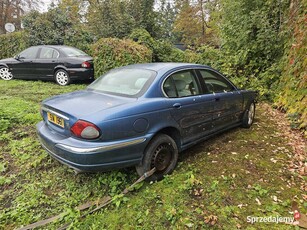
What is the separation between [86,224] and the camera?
247 cm

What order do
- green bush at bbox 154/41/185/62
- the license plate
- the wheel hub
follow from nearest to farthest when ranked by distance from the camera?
the license plate → the wheel hub → green bush at bbox 154/41/185/62

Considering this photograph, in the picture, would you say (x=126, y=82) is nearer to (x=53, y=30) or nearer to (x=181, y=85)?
(x=181, y=85)

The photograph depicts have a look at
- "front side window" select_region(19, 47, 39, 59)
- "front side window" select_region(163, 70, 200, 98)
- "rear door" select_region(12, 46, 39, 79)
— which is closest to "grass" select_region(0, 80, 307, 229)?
"front side window" select_region(163, 70, 200, 98)

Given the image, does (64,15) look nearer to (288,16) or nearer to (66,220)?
(288,16)

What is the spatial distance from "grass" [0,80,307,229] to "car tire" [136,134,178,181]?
125 millimetres

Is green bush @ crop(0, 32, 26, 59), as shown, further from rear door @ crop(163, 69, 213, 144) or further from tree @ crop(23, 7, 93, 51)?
rear door @ crop(163, 69, 213, 144)

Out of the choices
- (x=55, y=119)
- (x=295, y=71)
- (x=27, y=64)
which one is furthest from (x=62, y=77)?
(x=295, y=71)

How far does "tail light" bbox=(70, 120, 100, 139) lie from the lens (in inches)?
101

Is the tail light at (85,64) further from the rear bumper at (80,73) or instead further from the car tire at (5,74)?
the car tire at (5,74)

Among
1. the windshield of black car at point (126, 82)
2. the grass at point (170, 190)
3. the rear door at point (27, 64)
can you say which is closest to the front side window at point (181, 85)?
the windshield of black car at point (126, 82)

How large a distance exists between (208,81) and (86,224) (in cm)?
279

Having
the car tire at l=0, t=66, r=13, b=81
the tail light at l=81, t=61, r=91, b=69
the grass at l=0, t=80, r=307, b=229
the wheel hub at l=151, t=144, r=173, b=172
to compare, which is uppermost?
the tail light at l=81, t=61, r=91, b=69

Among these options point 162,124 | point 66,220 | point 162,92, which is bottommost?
point 66,220

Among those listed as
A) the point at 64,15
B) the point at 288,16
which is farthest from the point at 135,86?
the point at 64,15
